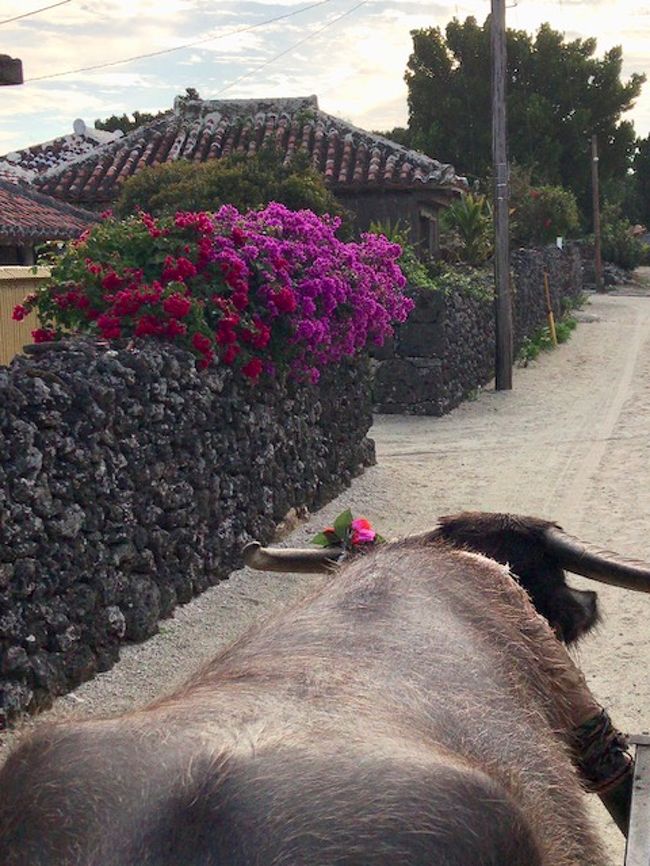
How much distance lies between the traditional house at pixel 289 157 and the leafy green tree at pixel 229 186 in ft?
7.70

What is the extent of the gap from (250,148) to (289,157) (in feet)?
3.98

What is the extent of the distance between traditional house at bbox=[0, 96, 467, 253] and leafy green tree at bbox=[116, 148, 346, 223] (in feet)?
7.70

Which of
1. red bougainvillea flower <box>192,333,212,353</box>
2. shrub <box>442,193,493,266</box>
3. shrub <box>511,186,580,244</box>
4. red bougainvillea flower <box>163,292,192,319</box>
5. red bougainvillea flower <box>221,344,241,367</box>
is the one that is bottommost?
red bougainvillea flower <box>221,344,241,367</box>

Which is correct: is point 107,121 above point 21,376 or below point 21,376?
above

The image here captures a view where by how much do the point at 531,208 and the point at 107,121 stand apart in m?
22.4

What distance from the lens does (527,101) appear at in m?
43.4

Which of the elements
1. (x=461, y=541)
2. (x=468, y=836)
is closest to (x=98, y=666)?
(x=461, y=541)

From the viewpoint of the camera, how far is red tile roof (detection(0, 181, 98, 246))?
16344 millimetres

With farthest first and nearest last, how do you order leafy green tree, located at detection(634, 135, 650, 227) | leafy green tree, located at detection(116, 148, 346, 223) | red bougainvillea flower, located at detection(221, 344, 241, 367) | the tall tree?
1. leafy green tree, located at detection(634, 135, 650, 227)
2. the tall tree
3. leafy green tree, located at detection(116, 148, 346, 223)
4. red bougainvillea flower, located at detection(221, 344, 241, 367)

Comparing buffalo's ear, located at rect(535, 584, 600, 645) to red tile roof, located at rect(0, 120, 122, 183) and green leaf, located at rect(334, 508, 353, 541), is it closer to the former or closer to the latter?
green leaf, located at rect(334, 508, 353, 541)

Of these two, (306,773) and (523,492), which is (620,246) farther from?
(306,773)

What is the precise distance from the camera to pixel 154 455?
275 inches

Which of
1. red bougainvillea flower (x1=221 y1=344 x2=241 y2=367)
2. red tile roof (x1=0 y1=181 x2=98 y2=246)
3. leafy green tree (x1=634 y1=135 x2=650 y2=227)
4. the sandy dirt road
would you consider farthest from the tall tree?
red bougainvillea flower (x1=221 y1=344 x2=241 y2=367)

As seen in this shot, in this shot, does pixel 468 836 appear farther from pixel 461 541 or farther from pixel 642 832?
pixel 461 541
